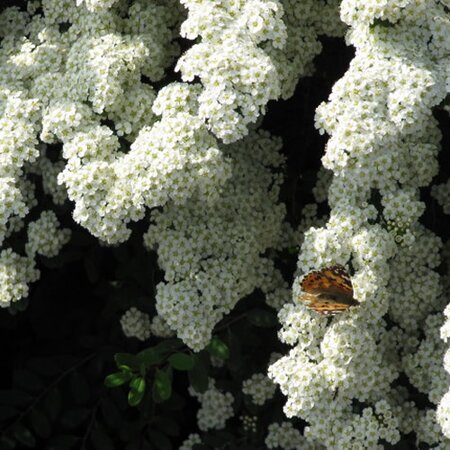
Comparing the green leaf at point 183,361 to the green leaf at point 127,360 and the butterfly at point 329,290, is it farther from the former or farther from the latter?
the butterfly at point 329,290

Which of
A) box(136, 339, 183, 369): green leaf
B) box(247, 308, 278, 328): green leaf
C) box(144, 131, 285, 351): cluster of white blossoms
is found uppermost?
box(144, 131, 285, 351): cluster of white blossoms

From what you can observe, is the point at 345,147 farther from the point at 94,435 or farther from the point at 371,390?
the point at 94,435

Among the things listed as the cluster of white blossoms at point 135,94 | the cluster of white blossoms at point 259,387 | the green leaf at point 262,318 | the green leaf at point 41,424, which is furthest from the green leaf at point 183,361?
the green leaf at point 41,424

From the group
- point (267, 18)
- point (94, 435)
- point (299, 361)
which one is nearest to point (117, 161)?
point (267, 18)

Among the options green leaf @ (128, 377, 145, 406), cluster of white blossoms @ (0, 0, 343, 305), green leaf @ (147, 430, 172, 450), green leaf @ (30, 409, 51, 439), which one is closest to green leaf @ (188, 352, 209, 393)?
green leaf @ (128, 377, 145, 406)

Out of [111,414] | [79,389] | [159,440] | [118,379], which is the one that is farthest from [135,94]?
[159,440]

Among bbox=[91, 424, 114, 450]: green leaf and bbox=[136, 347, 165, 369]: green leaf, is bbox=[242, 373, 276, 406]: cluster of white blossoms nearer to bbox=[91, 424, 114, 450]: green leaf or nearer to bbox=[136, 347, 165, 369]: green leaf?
bbox=[136, 347, 165, 369]: green leaf
